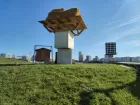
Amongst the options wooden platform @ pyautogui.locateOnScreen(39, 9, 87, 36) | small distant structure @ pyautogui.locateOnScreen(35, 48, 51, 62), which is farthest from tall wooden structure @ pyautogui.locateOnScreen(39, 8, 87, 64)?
small distant structure @ pyautogui.locateOnScreen(35, 48, 51, 62)

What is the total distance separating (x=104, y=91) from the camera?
736 centimetres

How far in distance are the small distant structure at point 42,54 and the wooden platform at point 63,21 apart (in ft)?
6.53

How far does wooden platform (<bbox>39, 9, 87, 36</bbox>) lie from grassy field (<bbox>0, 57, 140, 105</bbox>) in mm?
6223

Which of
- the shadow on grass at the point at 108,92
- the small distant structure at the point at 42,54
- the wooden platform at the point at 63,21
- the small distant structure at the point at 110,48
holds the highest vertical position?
the wooden platform at the point at 63,21

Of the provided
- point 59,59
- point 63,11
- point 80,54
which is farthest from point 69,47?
point 80,54

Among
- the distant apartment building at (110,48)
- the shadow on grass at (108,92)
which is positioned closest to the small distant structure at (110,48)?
the distant apartment building at (110,48)

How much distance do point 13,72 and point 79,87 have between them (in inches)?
143

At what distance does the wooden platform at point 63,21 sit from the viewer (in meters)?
14.4

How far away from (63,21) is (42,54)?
353 cm

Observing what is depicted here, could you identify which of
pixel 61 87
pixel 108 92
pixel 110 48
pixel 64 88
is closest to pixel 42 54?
pixel 61 87

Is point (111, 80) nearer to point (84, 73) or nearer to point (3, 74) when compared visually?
point (84, 73)

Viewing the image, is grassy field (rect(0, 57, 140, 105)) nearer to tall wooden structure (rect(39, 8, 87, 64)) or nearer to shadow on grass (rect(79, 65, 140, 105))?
shadow on grass (rect(79, 65, 140, 105))

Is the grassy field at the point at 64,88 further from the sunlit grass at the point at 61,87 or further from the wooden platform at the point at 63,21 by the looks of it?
the wooden platform at the point at 63,21

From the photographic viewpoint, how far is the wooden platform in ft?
47.1
